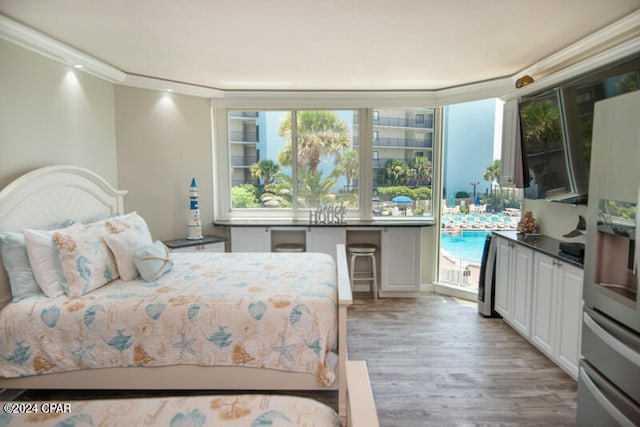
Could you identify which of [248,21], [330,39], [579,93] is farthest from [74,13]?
[579,93]

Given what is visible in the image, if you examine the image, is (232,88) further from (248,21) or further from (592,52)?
(592,52)

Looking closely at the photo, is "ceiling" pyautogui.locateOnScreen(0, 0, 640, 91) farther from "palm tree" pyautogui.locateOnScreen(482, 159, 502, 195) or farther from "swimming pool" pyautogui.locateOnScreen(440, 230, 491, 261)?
"swimming pool" pyautogui.locateOnScreen(440, 230, 491, 261)

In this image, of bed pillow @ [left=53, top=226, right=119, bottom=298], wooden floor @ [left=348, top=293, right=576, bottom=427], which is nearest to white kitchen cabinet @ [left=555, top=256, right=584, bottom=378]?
wooden floor @ [left=348, top=293, right=576, bottom=427]

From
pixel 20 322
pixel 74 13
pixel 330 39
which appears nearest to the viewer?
pixel 20 322

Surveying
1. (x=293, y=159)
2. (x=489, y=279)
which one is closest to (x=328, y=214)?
(x=293, y=159)

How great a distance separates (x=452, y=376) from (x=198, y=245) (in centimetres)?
295

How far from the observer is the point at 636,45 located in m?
2.38

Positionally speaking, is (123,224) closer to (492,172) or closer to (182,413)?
(182,413)

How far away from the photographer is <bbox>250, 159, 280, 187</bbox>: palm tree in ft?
16.6

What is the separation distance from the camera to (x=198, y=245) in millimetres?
4438

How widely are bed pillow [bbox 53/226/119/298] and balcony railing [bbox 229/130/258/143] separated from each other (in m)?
2.50

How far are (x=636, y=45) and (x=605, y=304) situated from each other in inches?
63.8

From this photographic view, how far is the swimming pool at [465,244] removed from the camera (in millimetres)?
4773

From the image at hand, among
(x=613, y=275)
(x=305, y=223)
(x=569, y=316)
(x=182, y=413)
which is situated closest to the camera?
(x=182, y=413)
